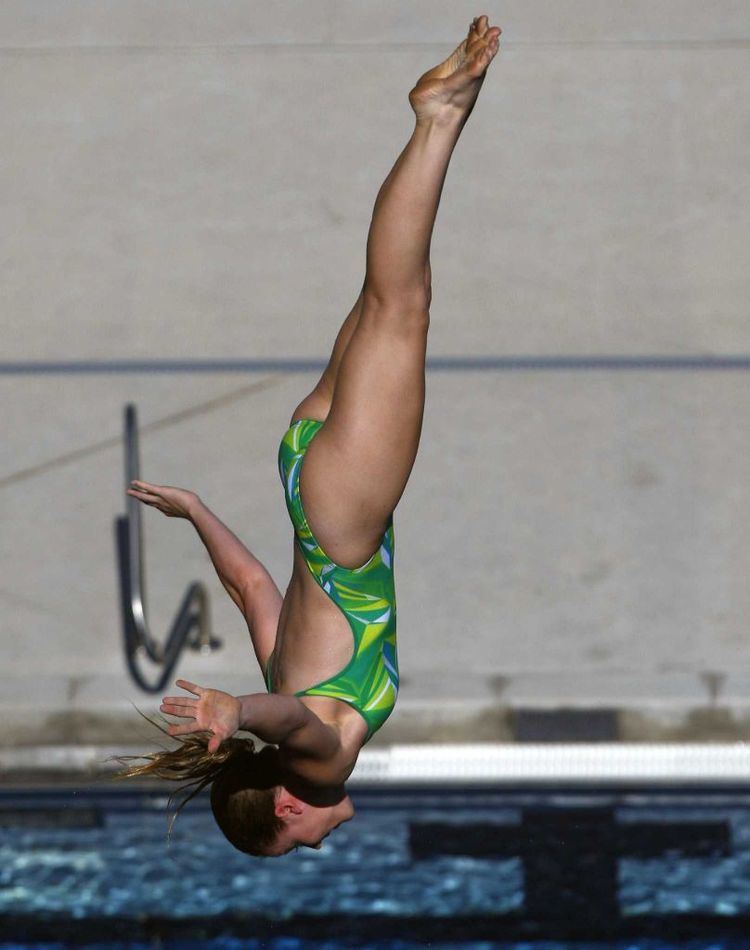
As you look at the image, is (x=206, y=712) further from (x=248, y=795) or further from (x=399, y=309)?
(x=399, y=309)

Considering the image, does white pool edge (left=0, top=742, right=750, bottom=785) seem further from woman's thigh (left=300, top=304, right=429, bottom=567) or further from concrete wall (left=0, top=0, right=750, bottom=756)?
woman's thigh (left=300, top=304, right=429, bottom=567)

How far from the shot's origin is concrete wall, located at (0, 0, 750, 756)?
8047 mm

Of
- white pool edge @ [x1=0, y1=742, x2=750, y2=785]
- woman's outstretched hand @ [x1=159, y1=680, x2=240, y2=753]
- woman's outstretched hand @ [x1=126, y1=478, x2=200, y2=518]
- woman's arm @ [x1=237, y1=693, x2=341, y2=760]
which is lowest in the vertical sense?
white pool edge @ [x1=0, y1=742, x2=750, y2=785]

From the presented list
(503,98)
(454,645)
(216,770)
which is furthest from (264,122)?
(216,770)

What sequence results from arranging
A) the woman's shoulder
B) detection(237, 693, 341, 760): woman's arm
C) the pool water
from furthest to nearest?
the pool water
the woman's shoulder
detection(237, 693, 341, 760): woman's arm

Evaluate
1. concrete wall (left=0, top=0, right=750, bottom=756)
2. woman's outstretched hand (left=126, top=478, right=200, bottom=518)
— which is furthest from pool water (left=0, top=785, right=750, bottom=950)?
woman's outstretched hand (left=126, top=478, right=200, bottom=518)

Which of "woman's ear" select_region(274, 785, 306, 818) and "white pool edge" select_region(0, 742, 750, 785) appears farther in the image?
"white pool edge" select_region(0, 742, 750, 785)

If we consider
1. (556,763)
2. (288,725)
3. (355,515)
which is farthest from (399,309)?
(556,763)

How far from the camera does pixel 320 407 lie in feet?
17.0

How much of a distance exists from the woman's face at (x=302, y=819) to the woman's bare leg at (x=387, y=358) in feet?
2.42

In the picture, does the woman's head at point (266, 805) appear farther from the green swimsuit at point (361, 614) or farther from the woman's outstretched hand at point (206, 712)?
the woman's outstretched hand at point (206, 712)

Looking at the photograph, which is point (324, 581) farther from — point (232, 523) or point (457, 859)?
point (232, 523)

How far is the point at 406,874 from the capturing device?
22.7ft

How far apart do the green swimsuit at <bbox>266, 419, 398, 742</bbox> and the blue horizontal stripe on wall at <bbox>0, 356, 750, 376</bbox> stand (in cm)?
436
